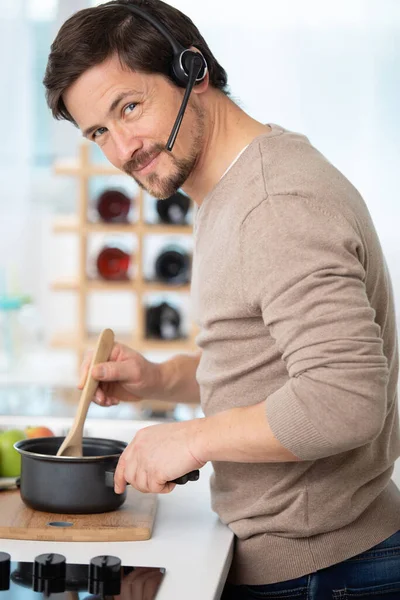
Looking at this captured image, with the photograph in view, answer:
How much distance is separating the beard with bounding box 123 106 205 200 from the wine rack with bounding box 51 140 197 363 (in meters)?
2.14

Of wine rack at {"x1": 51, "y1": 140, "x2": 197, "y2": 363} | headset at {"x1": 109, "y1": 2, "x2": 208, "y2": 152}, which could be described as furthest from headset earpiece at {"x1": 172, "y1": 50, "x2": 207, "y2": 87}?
wine rack at {"x1": 51, "y1": 140, "x2": 197, "y2": 363}

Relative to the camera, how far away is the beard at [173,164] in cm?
123

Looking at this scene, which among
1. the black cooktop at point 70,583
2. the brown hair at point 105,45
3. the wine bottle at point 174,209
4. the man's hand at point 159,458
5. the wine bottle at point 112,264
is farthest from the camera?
the wine bottle at point 112,264

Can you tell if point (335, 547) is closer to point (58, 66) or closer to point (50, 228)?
point (58, 66)

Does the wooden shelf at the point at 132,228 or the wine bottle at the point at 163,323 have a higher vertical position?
the wooden shelf at the point at 132,228

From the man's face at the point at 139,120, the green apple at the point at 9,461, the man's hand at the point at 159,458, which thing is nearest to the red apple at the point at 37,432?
the green apple at the point at 9,461

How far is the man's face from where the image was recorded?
47.0 inches

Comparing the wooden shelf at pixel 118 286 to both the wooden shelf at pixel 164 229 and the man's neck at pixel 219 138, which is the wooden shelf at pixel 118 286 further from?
the man's neck at pixel 219 138

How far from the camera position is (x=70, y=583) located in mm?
969

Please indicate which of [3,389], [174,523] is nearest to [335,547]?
[174,523]

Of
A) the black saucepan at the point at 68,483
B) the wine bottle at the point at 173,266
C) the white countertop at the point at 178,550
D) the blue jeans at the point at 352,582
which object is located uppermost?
the wine bottle at the point at 173,266

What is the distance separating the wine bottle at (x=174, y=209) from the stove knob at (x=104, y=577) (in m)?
2.53

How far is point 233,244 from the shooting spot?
3.58 feet

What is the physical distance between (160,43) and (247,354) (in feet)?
1.44
